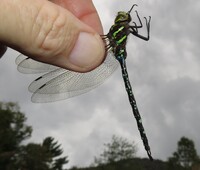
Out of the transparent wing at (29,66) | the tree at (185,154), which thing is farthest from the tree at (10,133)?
the transparent wing at (29,66)

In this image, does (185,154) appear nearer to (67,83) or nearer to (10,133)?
(10,133)

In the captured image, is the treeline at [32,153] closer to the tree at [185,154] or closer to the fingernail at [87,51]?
the tree at [185,154]

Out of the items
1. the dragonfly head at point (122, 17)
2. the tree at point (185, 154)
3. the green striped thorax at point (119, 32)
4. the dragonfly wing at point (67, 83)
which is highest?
the tree at point (185, 154)

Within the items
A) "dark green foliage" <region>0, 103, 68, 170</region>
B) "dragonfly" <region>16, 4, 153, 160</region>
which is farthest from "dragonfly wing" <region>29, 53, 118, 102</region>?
"dark green foliage" <region>0, 103, 68, 170</region>

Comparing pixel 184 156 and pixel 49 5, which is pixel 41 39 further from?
pixel 184 156

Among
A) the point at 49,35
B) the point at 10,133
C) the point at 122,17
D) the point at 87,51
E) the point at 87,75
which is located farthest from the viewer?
the point at 10,133

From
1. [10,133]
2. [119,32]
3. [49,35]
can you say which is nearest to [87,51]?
[49,35]
